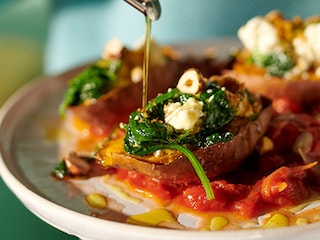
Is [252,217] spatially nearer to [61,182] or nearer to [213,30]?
[61,182]

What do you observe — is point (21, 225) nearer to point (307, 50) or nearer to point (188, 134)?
point (188, 134)

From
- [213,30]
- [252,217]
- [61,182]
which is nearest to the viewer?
[252,217]

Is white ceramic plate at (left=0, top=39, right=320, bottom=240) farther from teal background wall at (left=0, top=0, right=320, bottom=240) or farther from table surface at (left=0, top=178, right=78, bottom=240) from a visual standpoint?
teal background wall at (left=0, top=0, right=320, bottom=240)

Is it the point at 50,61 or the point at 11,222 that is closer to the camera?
the point at 11,222

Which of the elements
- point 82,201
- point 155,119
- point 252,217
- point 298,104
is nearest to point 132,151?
point 155,119

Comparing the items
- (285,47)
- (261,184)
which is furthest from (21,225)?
(285,47)
